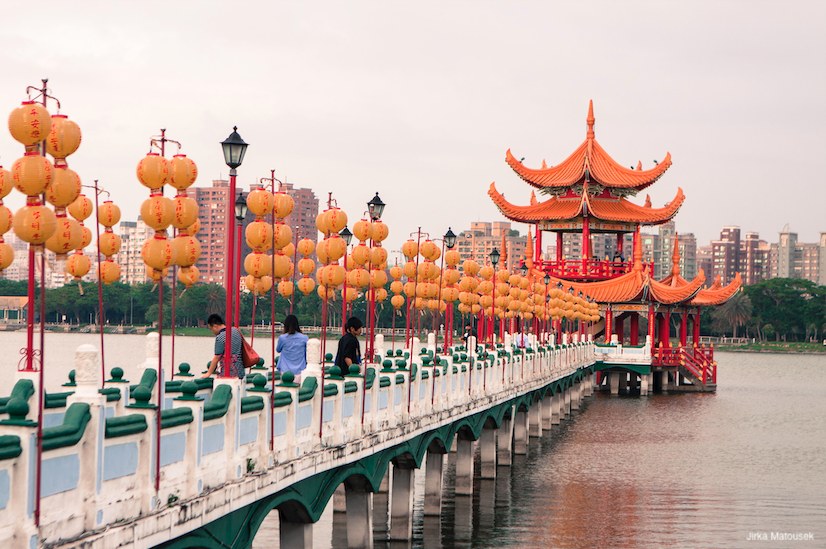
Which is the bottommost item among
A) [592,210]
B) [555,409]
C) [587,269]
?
[555,409]

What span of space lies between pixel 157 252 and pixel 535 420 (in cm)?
2472

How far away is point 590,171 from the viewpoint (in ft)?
177

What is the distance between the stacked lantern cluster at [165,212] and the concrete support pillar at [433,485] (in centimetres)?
967

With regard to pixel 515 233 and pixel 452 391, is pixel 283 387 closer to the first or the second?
pixel 452 391

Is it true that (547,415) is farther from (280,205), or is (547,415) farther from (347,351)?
(280,205)

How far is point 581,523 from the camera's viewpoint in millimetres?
18781

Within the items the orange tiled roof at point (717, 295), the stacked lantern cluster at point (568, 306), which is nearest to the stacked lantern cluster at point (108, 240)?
the stacked lantern cluster at point (568, 306)

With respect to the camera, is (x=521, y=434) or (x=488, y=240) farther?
(x=488, y=240)

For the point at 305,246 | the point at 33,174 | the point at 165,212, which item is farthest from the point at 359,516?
the point at 33,174

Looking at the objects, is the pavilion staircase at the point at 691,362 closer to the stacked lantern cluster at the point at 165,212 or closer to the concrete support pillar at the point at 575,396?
the concrete support pillar at the point at 575,396

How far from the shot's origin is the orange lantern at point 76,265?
1405cm

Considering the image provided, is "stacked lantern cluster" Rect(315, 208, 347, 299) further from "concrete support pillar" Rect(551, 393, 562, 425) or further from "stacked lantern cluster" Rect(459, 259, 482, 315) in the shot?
"concrete support pillar" Rect(551, 393, 562, 425)

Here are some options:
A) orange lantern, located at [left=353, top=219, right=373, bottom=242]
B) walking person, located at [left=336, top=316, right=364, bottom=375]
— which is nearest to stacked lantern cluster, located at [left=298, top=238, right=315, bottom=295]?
orange lantern, located at [left=353, top=219, right=373, bottom=242]

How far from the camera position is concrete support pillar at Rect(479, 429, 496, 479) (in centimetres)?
2359
